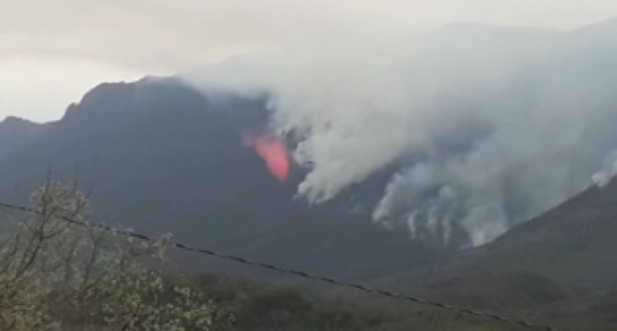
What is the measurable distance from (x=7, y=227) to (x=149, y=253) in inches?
159

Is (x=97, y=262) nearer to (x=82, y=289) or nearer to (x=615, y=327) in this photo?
(x=82, y=289)

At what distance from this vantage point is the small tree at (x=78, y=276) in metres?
22.0

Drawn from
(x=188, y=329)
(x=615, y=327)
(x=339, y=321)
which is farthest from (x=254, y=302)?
(x=188, y=329)

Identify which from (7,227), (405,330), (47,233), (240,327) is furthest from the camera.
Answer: (405,330)

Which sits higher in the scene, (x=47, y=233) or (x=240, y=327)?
(x=240, y=327)

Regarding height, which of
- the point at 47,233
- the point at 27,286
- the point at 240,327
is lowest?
the point at 27,286

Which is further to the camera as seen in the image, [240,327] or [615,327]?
[615,327]

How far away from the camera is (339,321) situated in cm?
16125

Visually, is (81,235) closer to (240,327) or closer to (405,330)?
(240,327)

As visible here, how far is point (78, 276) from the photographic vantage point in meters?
26.2

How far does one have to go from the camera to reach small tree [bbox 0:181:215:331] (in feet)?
72.2

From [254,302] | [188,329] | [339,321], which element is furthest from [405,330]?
[188,329]

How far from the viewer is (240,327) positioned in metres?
135

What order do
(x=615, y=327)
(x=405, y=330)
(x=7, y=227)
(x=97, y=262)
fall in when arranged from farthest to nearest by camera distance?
(x=405, y=330), (x=615, y=327), (x=97, y=262), (x=7, y=227)
